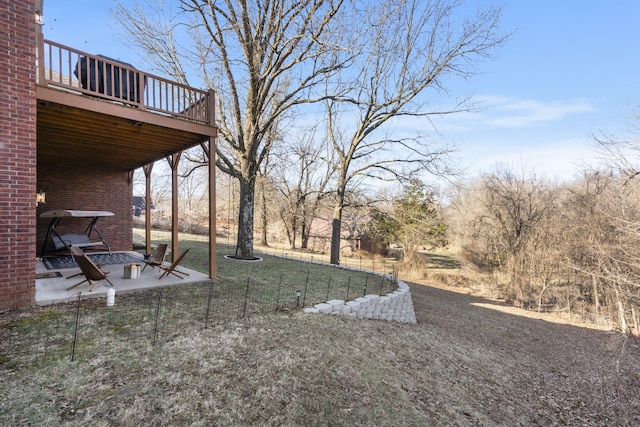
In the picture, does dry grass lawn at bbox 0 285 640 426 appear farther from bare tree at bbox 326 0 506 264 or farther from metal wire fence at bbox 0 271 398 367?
bare tree at bbox 326 0 506 264

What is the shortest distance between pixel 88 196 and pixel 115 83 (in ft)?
17.0

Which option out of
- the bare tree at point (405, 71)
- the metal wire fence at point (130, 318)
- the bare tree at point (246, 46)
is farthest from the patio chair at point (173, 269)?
the bare tree at point (405, 71)

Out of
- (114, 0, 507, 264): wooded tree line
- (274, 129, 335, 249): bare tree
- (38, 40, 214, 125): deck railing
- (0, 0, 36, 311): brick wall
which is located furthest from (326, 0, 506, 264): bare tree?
(0, 0, 36, 311): brick wall

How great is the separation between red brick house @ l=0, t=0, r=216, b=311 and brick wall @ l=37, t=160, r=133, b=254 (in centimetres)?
5

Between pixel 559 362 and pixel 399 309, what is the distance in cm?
323

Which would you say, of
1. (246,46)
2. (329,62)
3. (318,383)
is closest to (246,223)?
(246,46)

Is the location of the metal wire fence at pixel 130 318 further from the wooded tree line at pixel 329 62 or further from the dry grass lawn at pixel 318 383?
the wooded tree line at pixel 329 62

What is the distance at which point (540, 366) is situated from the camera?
577cm

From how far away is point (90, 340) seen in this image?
3340 mm

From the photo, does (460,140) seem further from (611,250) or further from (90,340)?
(90,340)

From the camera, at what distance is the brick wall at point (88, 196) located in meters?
8.66

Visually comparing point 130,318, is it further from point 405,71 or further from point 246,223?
point 405,71

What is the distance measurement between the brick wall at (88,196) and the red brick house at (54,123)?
52 mm

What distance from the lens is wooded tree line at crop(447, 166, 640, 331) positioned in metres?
9.45
